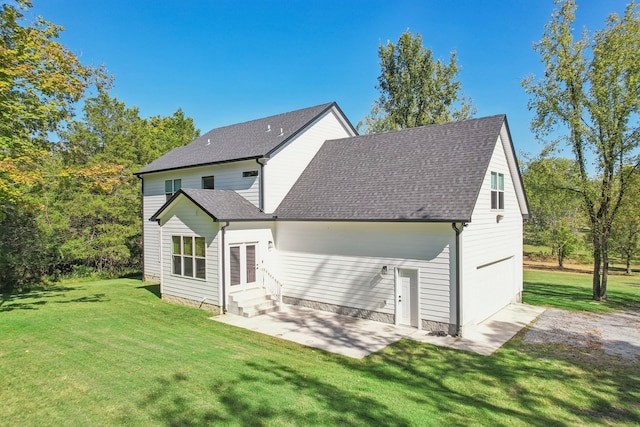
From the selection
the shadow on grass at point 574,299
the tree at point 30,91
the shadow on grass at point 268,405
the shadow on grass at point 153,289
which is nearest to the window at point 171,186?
the shadow on grass at point 153,289

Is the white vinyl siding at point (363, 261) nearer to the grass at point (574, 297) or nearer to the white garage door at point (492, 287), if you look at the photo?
the white garage door at point (492, 287)

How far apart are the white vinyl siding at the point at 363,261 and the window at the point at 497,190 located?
137 inches

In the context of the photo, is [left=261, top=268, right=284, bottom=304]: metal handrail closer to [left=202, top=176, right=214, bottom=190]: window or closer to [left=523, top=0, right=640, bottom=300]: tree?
[left=202, top=176, right=214, bottom=190]: window

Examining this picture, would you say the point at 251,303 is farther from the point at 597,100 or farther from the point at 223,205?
the point at 597,100

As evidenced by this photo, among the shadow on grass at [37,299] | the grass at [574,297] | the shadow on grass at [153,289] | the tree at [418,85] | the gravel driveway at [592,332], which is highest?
the tree at [418,85]

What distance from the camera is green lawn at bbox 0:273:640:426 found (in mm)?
5680

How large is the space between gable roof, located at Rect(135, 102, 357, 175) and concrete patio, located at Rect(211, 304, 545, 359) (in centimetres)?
647

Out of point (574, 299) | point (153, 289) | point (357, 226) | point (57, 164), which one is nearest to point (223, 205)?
point (357, 226)

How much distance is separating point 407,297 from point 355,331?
2.02m

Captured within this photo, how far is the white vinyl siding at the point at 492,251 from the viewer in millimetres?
11219

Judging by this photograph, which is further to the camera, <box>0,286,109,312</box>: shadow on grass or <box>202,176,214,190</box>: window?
<box>202,176,214,190</box>: window

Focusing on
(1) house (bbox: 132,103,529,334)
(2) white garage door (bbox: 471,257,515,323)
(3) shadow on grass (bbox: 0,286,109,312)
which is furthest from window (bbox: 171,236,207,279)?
(2) white garage door (bbox: 471,257,515,323)

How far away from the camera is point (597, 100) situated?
55.9 ft

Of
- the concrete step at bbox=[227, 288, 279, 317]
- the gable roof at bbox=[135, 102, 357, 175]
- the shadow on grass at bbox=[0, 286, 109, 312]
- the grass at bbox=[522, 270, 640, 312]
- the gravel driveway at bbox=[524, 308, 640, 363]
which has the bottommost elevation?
the grass at bbox=[522, 270, 640, 312]
